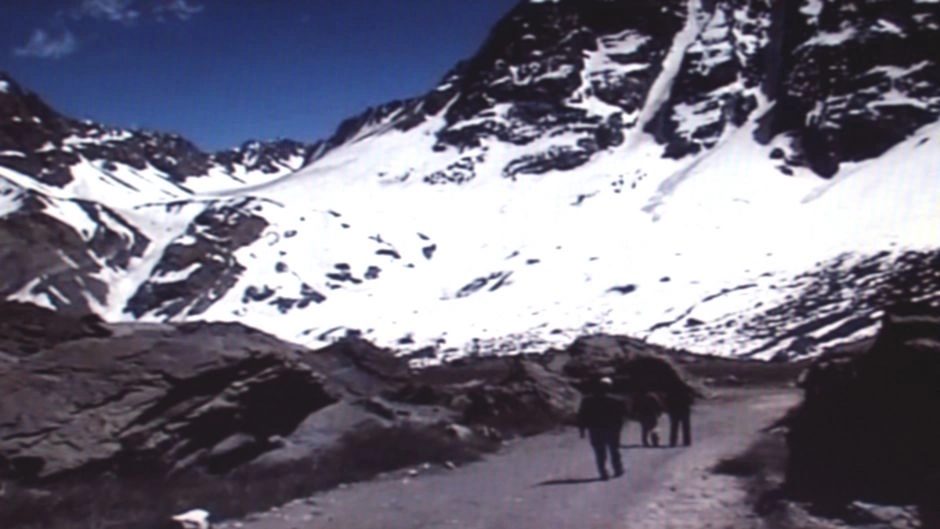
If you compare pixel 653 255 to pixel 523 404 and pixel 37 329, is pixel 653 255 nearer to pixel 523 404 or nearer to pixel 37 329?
pixel 523 404

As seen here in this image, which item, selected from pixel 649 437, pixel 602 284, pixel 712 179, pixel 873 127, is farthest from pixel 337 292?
pixel 649 437

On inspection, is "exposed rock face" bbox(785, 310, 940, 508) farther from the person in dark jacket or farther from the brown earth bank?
the person in dark jacket

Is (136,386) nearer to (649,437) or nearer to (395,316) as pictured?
(649,437)

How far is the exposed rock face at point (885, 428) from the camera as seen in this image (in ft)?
54.1

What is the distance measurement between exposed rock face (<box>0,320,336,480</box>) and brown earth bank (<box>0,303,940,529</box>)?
0.14ft

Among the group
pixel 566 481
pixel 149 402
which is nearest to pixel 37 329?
pixel 149 402

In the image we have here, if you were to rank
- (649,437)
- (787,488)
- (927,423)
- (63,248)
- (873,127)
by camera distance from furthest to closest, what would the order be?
(63,248)
(873,127)
(649,437)
(787,488)
(927,423)

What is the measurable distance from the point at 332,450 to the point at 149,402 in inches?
174

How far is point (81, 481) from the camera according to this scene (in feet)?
69.3

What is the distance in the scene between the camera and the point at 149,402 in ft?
76.5

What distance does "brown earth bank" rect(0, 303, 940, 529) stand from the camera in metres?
17.1

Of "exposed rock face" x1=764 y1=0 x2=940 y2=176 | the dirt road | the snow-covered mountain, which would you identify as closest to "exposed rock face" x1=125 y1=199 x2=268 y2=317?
the snow-covered mountain

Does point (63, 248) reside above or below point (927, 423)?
above

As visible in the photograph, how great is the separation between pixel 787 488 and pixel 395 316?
140709 mm
